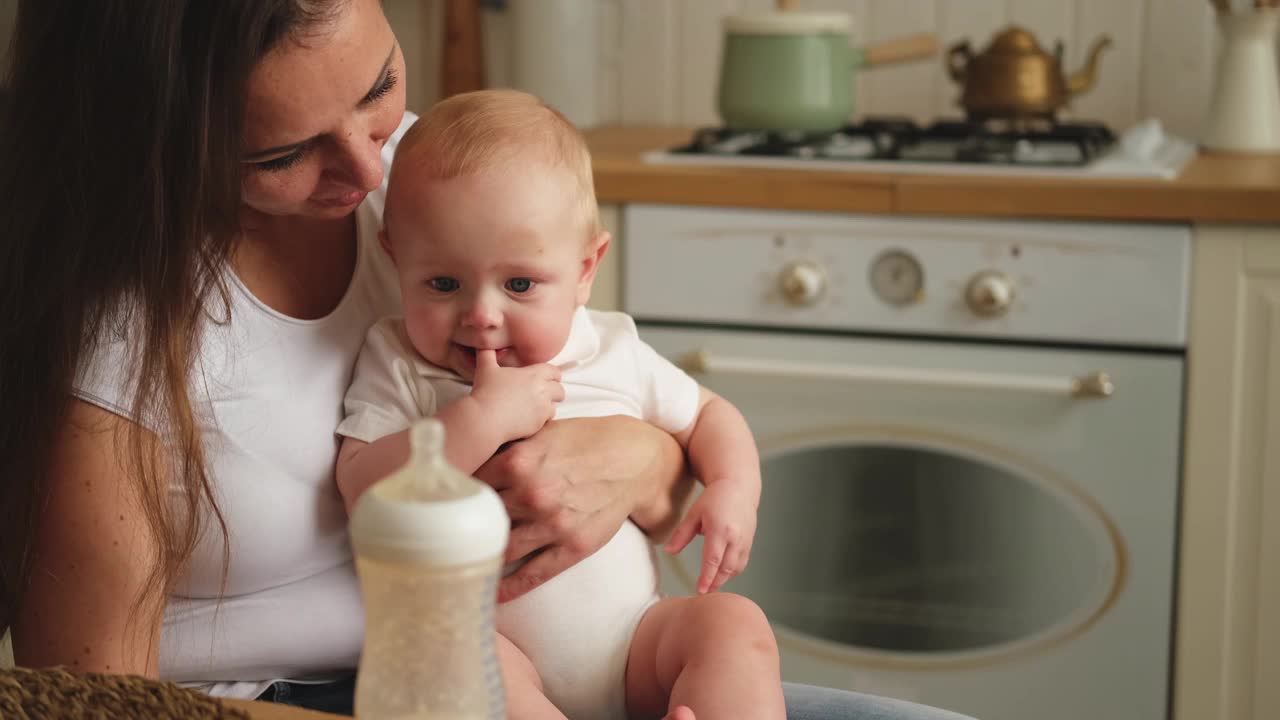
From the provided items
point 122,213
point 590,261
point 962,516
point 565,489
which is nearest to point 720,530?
point 565,489

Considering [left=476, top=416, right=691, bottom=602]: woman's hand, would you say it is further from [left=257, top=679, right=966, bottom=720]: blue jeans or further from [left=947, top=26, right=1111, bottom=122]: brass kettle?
[left=947, top=26, right=1111, bottom=122]: brass kettle

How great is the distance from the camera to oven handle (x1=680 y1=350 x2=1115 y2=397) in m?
1.82

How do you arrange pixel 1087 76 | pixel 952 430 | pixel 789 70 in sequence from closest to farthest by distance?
1. pixel 952 430
2. pixel 789 70
3. pixel 1087 76

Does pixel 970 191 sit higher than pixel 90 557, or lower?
higher

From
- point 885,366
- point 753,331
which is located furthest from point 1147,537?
point 753,331

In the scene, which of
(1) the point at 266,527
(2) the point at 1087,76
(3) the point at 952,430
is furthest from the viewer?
(2) the point at 1087,76

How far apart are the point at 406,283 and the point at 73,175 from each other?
0.84 feet

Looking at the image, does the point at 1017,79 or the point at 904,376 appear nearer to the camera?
the point at 904,376

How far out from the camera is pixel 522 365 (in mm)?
1122

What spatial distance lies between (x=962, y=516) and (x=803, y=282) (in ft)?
1.30

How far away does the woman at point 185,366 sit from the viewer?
94cm

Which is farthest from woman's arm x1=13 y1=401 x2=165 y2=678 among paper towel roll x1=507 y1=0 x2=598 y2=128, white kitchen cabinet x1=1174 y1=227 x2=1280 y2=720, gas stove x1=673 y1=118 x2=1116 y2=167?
paper towel roll x1=507 y1=0 x2=598 y2=128

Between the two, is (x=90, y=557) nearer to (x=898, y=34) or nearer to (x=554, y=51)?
(x=554, y=51)

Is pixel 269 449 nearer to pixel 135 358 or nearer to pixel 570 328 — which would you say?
pixel 135 358
